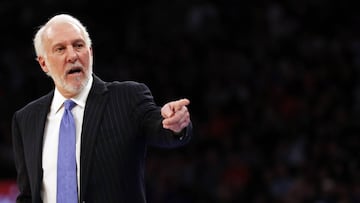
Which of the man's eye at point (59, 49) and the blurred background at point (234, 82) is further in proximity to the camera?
the blurred background at point (234, 82)

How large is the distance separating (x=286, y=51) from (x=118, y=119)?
5.19 metres

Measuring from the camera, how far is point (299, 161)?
21.4 ft

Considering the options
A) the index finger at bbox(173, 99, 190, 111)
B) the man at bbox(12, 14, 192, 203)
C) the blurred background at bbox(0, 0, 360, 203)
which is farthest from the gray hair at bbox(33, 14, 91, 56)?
the blurred background at bbox(0, 0, 360, 203)

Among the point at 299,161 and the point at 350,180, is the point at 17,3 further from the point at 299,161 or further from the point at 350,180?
the point at 350,180

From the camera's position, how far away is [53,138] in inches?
108

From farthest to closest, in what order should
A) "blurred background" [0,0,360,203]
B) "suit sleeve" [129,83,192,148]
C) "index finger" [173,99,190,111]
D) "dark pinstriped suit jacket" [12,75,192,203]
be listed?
1. "blurred background" [0,0,360,203]
2. "dark pinstriped suit jacket" [12,75,192,203]
3. "suit sleeve" [129,83,192,148]
4. "index finger" [173,99,190,111]

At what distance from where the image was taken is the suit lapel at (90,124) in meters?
2.62

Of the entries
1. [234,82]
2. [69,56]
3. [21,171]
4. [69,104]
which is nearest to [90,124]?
[69,104]

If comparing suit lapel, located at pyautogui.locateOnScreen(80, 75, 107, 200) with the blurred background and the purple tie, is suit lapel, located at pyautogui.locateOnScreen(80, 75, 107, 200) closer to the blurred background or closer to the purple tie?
the purple tie

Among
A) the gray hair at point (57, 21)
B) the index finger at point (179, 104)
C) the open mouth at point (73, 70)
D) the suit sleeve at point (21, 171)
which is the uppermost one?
the gray hair at point (57, 21)

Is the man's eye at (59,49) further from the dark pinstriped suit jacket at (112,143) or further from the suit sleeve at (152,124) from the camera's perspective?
A: the suit sleeve at (152,124)

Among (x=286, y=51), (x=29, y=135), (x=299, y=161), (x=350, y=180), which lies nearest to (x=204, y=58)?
(x=286, y=51)

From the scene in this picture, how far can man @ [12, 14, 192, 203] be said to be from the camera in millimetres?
2633

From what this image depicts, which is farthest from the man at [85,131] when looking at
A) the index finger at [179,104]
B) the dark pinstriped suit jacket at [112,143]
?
the index finger at [179,104]
